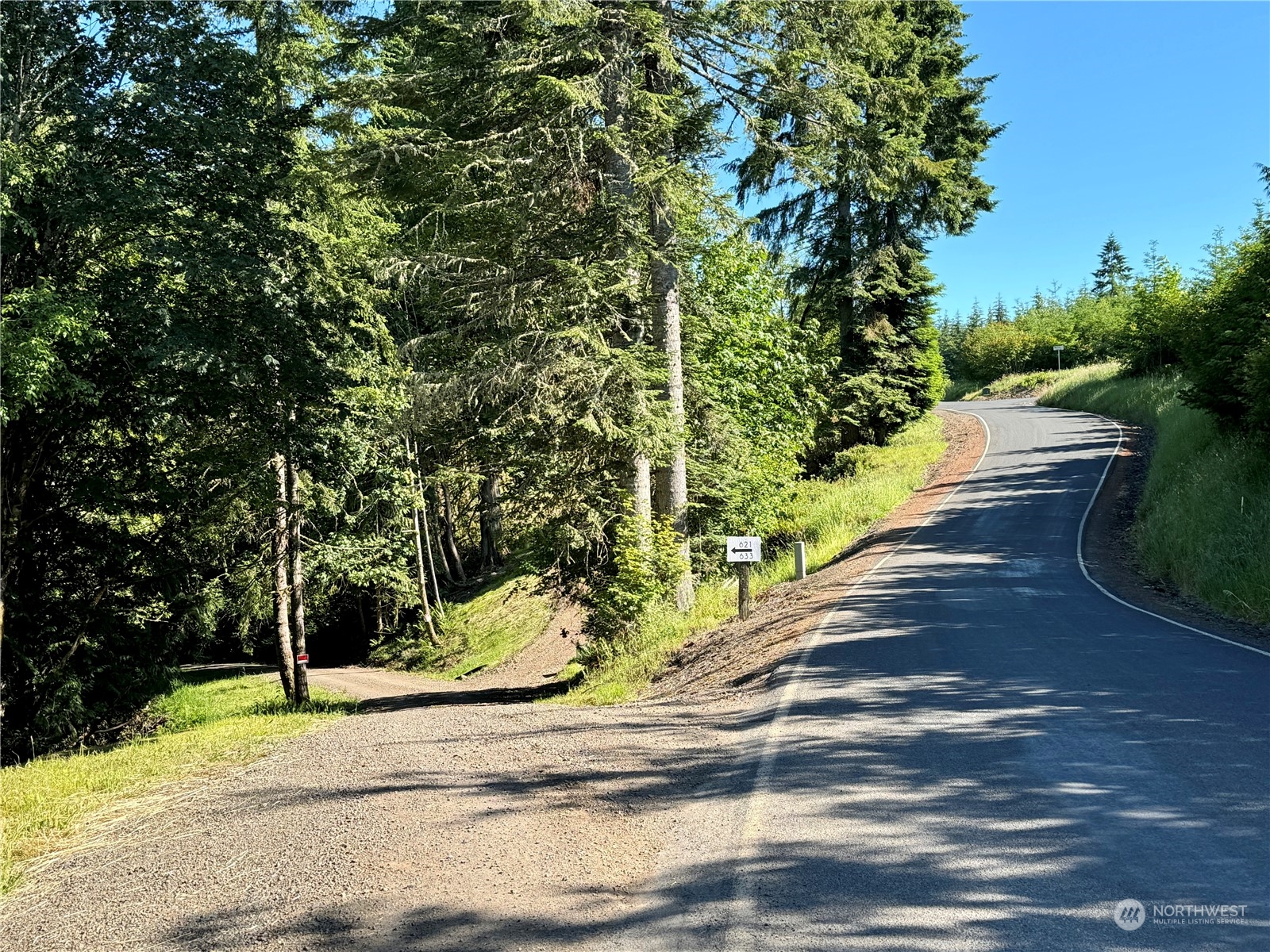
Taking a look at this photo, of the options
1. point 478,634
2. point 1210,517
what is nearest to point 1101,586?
point 1210,517

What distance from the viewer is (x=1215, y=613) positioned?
510 inches

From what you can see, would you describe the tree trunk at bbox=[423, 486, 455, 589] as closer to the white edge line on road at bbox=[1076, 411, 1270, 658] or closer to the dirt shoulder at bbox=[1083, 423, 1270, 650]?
the white edge line on road at bbox=[1076, 411, 1270, 658]

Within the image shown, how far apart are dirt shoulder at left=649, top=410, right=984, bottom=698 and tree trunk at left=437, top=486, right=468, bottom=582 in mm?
19091

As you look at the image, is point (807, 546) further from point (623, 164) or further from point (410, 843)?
point (410, 843)

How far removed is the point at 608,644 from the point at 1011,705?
857 centimetres

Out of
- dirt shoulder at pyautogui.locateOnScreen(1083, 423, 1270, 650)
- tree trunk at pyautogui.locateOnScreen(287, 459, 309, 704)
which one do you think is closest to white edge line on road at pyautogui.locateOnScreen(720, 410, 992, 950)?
dirt shoulder at pyautogui.locateOnScreen(1083, 423, 1270, 650)

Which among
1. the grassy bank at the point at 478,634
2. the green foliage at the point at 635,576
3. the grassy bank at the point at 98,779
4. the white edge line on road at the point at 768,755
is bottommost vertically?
the grassy bank at the point at 478,634

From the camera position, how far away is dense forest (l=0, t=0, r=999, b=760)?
12.5 meters

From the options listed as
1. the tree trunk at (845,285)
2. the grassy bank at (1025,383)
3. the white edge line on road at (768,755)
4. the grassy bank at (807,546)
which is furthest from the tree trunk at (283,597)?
Answer: the grassy bank at (1025,383)

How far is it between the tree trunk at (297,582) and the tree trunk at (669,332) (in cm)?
828

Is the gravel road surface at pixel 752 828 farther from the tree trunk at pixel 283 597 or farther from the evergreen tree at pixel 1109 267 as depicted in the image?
the evergreen tree at pixel 1109 267

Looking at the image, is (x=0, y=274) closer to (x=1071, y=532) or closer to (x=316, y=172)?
(x=316, y=172)

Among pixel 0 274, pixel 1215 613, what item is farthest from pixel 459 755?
pixel 1215 613

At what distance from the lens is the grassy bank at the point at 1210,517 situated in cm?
1340
